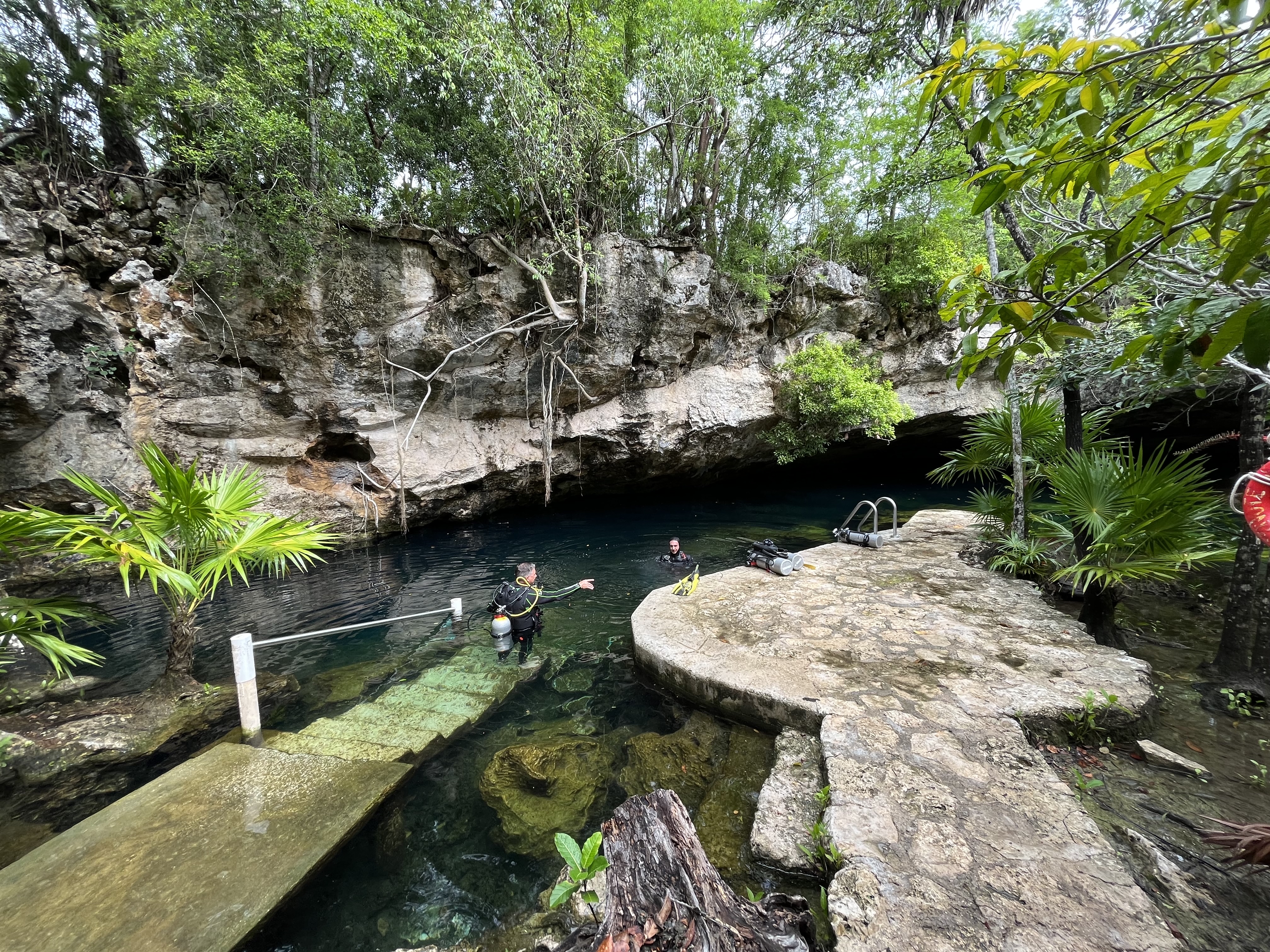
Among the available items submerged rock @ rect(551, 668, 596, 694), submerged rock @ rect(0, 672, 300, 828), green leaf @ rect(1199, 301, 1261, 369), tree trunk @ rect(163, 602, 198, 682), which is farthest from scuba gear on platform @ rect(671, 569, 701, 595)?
tree trunk @ rect(163, 602, 198, 682)

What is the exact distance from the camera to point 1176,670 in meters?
3.32

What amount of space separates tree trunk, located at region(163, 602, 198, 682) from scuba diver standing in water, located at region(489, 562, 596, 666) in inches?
103

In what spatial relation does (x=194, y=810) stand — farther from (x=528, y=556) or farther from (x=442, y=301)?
(x=442, y=301)

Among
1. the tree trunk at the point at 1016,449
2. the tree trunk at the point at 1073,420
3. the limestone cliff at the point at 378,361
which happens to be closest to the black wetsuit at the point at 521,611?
the tree trunk at the point at 1016,449

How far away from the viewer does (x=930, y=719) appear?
273cm

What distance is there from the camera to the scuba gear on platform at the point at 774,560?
5.20 meters

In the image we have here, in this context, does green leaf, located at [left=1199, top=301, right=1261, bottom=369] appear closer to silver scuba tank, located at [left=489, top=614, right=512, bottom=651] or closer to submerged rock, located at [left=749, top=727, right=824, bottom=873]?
submerged rock, located at [left=749, top=727, right=824, bottom=873]

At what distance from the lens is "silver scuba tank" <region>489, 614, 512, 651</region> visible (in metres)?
5.09

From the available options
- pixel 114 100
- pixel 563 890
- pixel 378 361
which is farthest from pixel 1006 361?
pixel 114 100

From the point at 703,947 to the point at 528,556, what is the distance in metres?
8.13

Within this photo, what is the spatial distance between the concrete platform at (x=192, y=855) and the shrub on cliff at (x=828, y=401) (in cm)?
1092

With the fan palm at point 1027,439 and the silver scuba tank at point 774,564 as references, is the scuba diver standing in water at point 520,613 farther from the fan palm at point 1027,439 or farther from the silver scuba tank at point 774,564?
the fan palm at point 1027,439

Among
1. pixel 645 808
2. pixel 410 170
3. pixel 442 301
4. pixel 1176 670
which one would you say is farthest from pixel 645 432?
Answer: pixel 645 808

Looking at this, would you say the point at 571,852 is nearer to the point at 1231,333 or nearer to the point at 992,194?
the point at 1231,333
